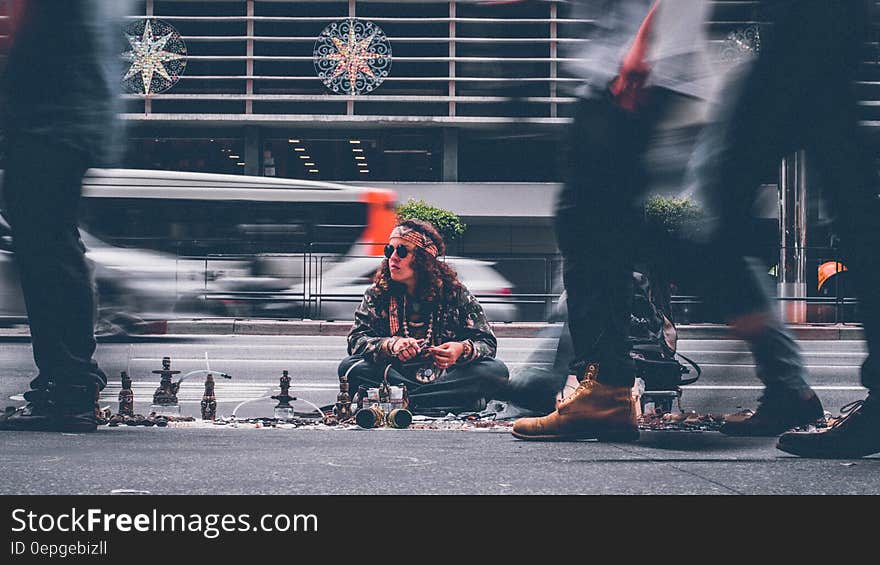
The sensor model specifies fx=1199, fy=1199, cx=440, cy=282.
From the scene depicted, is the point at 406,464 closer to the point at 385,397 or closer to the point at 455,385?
the point at 385,397

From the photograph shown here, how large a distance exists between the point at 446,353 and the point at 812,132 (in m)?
2.32

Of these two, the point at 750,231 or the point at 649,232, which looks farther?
the point at 649,232

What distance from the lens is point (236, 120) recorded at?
25.5 ft

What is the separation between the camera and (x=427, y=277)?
432 centimetres

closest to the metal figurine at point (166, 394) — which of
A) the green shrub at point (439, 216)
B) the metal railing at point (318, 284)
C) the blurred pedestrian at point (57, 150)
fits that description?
the blurred pedestrian at point (57, 150)

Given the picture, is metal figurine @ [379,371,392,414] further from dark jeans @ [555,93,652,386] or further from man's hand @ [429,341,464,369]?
dark jeans @ [555,93,652,386]

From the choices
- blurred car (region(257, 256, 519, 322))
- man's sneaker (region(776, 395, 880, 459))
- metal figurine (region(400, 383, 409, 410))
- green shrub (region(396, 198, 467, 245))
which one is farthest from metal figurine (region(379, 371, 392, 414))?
blurred car (region(257, 256, 519, 322))

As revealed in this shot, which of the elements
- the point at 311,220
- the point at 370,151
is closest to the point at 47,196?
the point at 370,151

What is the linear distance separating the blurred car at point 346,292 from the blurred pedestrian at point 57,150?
13.7 m

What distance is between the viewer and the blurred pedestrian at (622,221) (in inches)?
93.0

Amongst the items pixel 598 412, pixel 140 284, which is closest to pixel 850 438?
pixel 598 412
